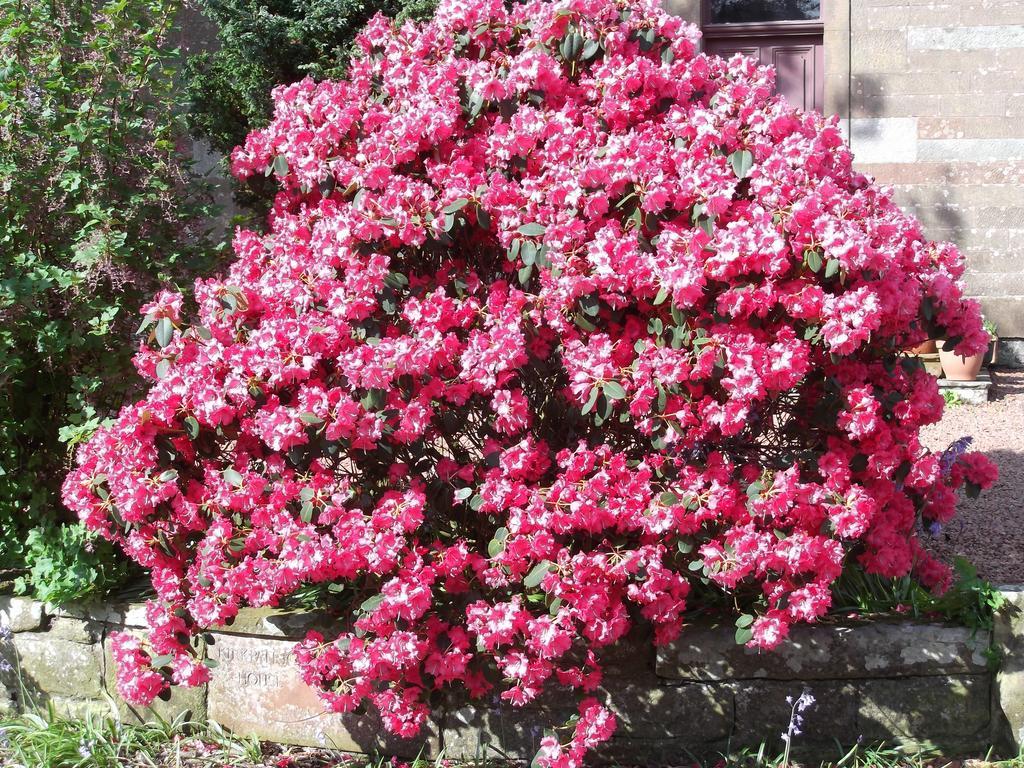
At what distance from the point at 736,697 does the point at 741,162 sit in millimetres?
1569

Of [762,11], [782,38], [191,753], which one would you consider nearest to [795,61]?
[782,38]

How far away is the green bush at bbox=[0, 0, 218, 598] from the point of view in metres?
3.22

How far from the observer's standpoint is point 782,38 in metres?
6.84

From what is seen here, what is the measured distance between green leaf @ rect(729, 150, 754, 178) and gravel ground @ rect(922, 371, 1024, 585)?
1689 mm

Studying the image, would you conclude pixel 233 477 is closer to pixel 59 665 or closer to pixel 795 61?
pixel 59 665

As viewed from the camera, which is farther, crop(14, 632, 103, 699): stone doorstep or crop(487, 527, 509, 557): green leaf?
crop(14, 632, 103, 699): stone doorstep

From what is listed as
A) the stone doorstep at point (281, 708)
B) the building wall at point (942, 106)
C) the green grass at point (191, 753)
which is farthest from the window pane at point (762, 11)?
the stone doorstep at point (281, 708)

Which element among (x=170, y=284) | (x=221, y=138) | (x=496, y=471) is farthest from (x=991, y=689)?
(x=221, y=138)

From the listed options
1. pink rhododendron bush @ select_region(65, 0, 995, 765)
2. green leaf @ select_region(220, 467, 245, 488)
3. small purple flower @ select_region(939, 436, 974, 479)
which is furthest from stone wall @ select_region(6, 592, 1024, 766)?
green leaf @ select_region(220, 467, 245, 488)

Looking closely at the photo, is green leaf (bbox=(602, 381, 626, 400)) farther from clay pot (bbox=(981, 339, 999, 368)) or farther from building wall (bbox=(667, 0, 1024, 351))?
clay pot (bbox=(981, 339, 999, 368))

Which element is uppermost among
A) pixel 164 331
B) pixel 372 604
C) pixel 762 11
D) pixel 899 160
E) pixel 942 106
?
pixel 762 11

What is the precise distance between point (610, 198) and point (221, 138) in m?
3.94

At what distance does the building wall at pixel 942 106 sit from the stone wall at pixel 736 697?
4.41 m


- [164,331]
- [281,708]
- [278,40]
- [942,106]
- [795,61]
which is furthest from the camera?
[795,61]
